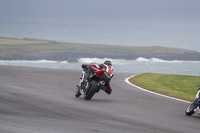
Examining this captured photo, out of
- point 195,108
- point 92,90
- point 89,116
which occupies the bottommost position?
point 89,116

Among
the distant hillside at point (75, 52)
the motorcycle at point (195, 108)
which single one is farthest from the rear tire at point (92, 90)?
the distant hillside at point (75, 52)

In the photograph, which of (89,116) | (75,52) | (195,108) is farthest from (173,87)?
(75,52)

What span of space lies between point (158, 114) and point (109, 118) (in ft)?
6.43

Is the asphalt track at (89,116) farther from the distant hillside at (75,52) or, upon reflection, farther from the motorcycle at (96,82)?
the distant hillside at (75,52)

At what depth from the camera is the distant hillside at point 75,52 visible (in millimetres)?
116213

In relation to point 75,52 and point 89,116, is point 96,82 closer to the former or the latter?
point 89,116

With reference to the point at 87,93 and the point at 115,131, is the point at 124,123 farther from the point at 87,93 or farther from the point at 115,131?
the point at 87,93

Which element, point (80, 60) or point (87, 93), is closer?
point (87, 93)

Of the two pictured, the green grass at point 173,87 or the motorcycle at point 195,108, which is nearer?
the motorcycle at point 195,108

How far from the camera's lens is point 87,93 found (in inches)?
563

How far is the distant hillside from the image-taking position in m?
116

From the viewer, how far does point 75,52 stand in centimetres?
13475

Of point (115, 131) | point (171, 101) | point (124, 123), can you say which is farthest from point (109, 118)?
point (171, 101)

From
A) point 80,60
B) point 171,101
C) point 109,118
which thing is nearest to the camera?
point 109,118
